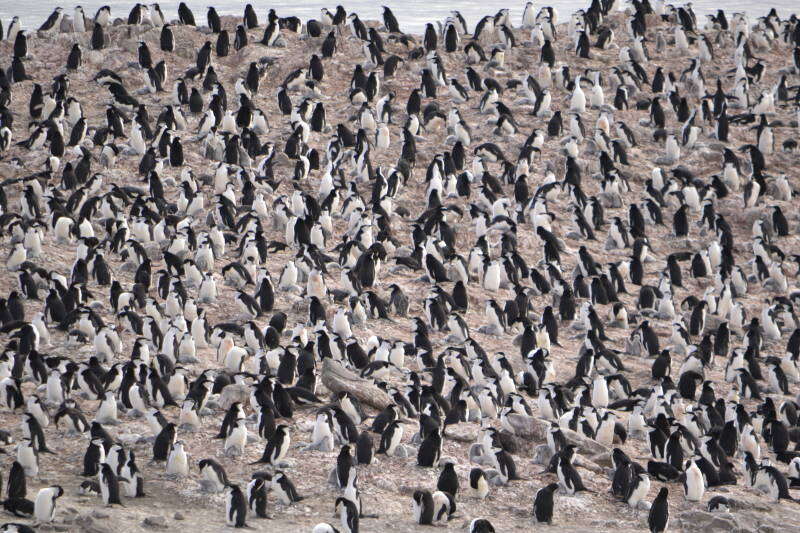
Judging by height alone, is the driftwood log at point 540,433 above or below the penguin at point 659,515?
above

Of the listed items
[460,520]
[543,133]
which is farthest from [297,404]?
[543,133]

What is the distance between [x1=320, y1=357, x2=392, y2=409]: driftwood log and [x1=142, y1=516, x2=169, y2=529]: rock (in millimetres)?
4096

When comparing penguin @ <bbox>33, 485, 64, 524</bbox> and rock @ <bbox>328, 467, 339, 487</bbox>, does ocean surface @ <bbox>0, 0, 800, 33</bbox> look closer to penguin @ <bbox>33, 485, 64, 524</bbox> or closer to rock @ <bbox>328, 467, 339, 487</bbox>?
rock @ <bbox>328, 467, 339, 487</bbox>

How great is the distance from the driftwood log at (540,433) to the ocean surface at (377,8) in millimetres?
25755

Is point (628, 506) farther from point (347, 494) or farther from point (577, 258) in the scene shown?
point (577, 258)

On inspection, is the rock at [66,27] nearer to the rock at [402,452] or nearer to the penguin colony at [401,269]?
the penguin colony at [401,269]

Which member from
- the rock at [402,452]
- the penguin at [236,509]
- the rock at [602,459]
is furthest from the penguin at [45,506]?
the rock at [602,459]

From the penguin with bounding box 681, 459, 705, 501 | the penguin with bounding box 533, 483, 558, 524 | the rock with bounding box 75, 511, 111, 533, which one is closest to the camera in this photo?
the rock with bounding box 75, 511, 111, 533

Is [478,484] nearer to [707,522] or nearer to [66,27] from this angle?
[707,522]

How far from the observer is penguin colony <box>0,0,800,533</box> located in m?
14.5

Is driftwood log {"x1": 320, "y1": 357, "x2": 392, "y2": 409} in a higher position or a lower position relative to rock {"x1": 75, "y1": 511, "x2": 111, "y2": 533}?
higher

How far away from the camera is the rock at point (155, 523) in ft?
40.7

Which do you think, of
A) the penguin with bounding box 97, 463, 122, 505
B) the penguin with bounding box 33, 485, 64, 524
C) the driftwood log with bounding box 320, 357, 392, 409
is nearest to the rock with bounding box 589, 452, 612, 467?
the driftwood log with bounding box 320, 357, 392, 409

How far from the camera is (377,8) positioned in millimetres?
45844
